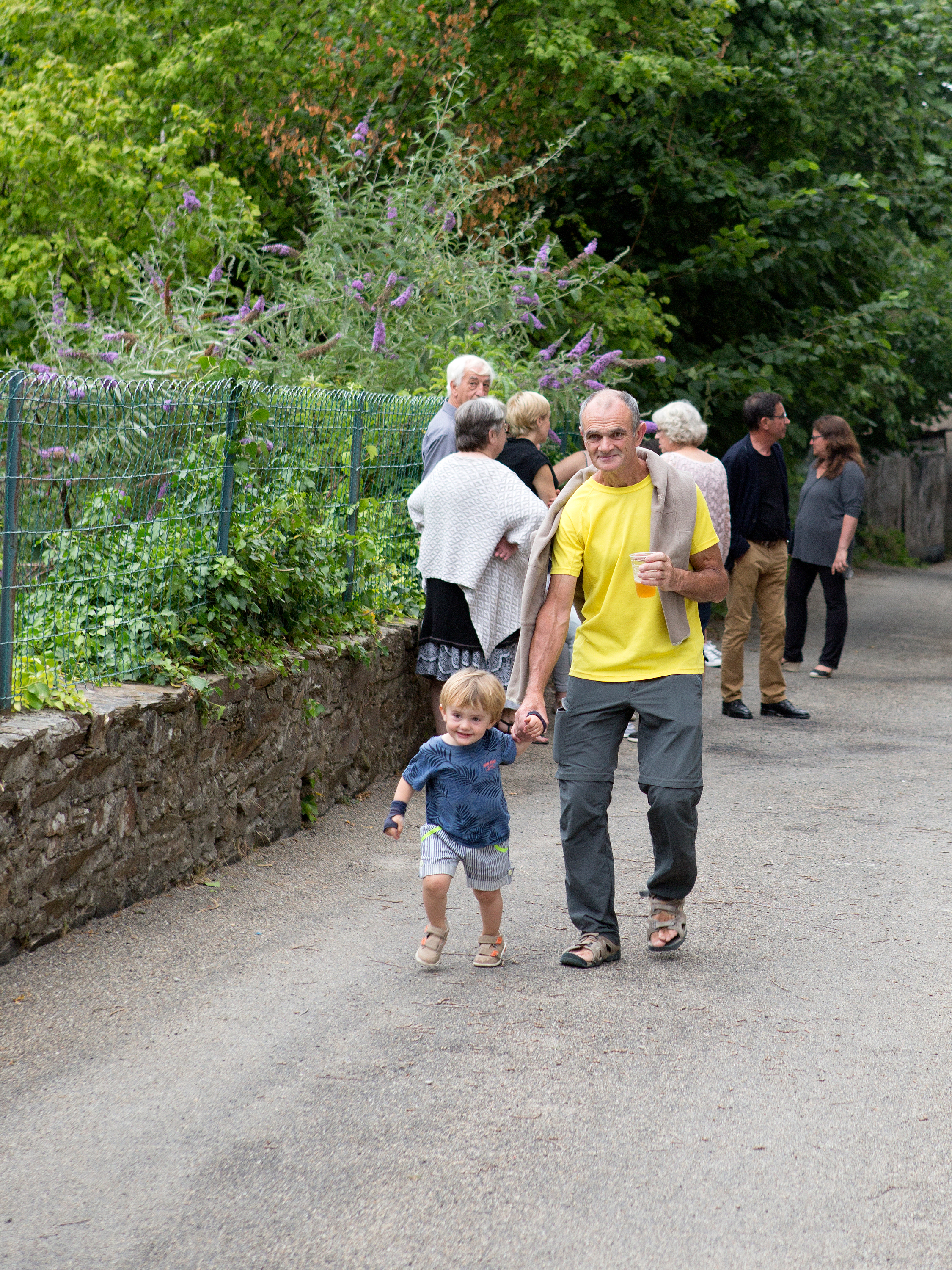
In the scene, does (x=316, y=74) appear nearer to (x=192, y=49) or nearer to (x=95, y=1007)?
(x=192, y=49)

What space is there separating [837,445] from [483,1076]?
8.14m

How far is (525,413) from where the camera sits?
25.0ft

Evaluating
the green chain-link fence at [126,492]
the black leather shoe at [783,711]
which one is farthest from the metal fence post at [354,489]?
the black leather shoe at [783,711]

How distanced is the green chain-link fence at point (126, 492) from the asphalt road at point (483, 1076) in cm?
103

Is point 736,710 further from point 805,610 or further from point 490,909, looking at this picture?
point 490,909

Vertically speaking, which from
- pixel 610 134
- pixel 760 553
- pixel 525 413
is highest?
pixel 610 134

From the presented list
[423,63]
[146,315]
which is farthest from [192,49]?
[146,315]

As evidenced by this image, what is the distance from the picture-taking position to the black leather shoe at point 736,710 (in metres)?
9.55

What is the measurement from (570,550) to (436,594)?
2433 millimetres

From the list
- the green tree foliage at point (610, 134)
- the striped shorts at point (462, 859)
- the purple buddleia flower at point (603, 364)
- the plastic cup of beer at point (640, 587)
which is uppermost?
the green tree foliage at point (610, 134)

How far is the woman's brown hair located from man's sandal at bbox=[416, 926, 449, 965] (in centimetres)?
734

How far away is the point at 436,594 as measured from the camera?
23.2ft

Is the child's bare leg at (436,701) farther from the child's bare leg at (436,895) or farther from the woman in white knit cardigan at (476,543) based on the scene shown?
the child's bare leg at (436,895)

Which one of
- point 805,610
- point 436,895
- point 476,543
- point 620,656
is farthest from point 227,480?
point 805,610
